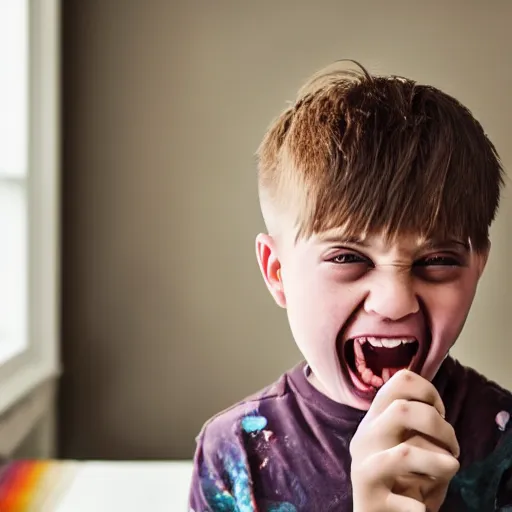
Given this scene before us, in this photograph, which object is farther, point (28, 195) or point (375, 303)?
point (28, 195)

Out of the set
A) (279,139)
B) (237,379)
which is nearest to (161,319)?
(237,379)

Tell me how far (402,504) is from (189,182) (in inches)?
13.3

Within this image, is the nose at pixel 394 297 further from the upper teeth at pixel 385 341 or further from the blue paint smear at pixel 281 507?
the blue paint smear at pixel 281 507

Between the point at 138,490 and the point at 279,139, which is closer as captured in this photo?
the point at 279,139

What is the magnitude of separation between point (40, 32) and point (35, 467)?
0.44 m

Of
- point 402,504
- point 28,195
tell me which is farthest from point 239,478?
point 28,195

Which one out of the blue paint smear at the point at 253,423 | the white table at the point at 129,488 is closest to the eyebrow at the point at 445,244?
the blue paint smear at the point at 253,423

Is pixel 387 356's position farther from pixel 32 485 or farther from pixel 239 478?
pixel 32 485

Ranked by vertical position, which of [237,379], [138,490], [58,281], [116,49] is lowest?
[138,490]

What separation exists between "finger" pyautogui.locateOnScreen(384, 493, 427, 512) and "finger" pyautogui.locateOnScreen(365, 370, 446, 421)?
63mm

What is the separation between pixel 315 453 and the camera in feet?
1.99

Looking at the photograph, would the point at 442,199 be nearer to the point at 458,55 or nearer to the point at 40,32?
the point at 458,55

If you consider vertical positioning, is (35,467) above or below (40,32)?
below

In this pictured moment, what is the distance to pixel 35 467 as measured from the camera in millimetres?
727
